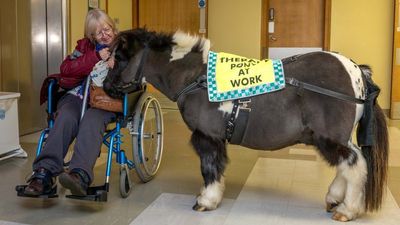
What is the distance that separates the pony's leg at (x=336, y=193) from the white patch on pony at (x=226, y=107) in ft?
1.85

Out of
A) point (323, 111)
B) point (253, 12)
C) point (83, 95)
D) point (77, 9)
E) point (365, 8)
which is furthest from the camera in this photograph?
point (253, 12)

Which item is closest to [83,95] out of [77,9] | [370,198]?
[370,198]

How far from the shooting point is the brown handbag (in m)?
2.12

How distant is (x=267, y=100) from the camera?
1.91 m

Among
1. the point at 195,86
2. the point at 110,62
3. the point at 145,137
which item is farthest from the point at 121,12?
the point at 195,86

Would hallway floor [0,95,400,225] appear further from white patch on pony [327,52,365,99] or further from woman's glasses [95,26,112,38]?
woman's glasses [95,26,112,38]

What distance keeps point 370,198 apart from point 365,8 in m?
4.06

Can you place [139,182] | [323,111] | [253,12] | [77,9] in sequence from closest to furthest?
[323,111], [139,182], [77,9], [253,12]

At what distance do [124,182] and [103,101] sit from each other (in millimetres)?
423

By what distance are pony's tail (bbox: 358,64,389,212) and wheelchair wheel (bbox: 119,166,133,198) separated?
44.7 inches

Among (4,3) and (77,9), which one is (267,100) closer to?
(4,3)

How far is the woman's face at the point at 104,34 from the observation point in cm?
228

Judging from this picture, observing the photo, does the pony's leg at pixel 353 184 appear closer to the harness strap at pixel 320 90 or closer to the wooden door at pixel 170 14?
the harness strap at pixel 320 90

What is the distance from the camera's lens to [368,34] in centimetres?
538
